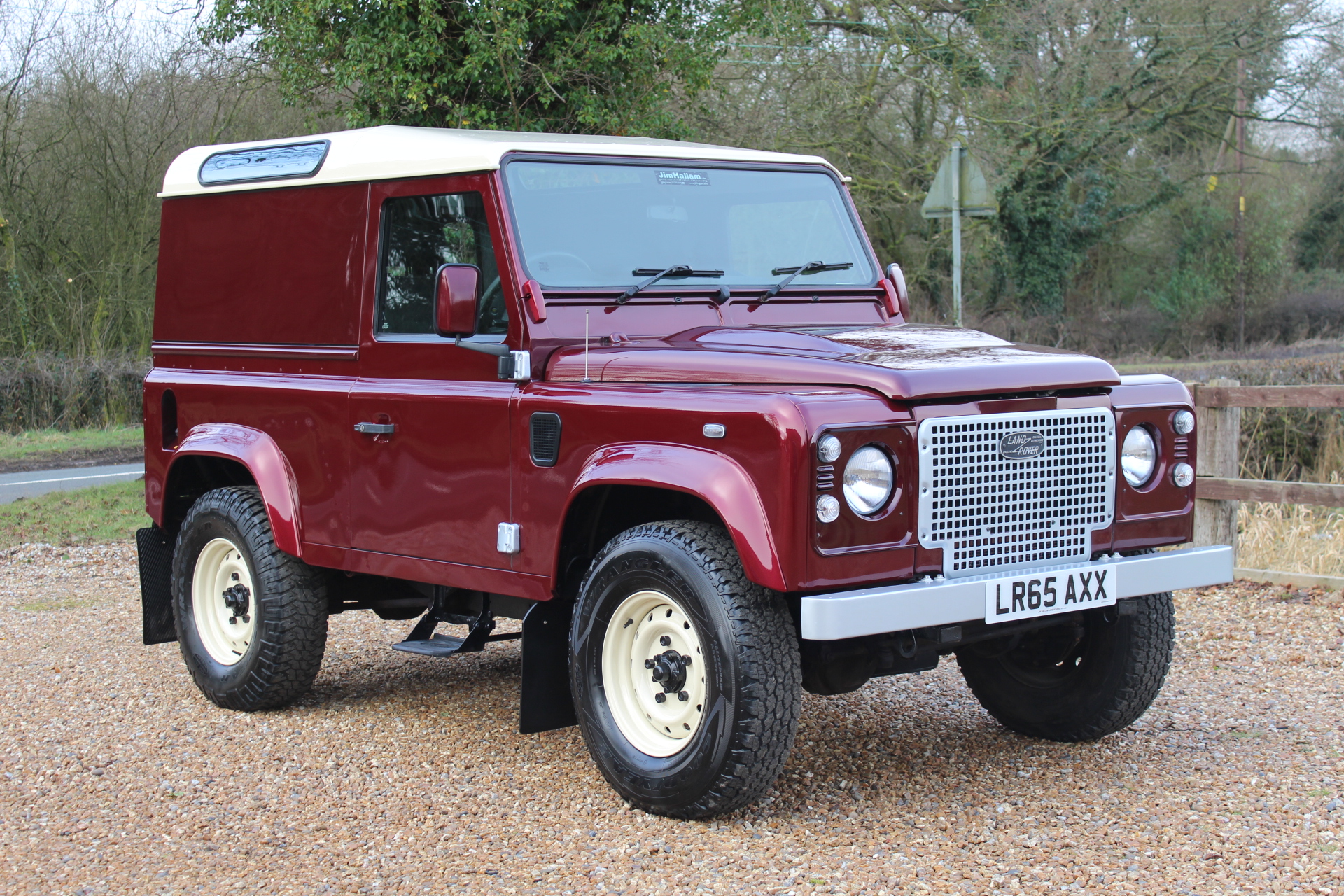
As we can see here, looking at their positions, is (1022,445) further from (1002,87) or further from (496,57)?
(1002,87)

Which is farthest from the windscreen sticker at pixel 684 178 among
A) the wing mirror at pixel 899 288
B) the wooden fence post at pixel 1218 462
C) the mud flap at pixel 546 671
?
the wooden fence post at pixel 1218 462

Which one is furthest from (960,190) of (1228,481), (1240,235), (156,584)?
(1240,235)

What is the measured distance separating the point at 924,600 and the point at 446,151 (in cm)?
252

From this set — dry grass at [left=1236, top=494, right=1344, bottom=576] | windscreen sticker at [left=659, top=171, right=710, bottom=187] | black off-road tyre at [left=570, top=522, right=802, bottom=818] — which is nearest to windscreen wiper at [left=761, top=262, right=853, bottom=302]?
windscreen sticker at [left=659, top=171, right=710, bottom=187]

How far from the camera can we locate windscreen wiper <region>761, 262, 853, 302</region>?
5289 mm

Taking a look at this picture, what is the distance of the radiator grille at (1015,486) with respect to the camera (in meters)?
4.11

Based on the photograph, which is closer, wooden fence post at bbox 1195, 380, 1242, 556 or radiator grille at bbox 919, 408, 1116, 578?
radiator grille at bbox 919, 408, 1116, 578

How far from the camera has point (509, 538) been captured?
4.80 metres

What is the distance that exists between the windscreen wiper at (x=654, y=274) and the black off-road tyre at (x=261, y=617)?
1952mm

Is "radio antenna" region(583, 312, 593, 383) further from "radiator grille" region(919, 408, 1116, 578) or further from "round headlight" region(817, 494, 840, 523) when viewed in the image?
"radiator grille" region(919, 408, 1116, 578)

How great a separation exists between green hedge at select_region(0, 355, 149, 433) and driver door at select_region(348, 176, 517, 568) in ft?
52.9

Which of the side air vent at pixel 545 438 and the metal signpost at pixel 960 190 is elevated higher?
the metal signpost at pixel 960 190

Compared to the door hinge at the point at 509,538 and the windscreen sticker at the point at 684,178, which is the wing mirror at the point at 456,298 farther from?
the windscreen sticker at the point at 684,178

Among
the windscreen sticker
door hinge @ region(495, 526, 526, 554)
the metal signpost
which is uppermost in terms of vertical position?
the metal signpost
